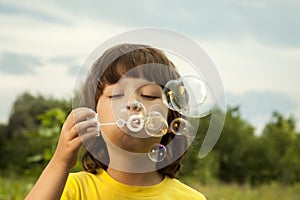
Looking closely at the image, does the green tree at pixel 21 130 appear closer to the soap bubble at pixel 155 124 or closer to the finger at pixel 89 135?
the soap bubble at pixel 155 124

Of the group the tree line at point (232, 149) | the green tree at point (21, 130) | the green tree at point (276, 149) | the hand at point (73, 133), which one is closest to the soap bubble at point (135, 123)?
the hand at point (73, 133)

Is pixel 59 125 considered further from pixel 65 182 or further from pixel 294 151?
pixel 294 151

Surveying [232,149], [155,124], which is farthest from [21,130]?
[155,124]

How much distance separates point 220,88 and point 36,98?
16.3 meters

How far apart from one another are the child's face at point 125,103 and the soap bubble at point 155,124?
21 mm

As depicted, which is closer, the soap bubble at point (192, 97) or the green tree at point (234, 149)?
the soap bubble at point (192, 97)

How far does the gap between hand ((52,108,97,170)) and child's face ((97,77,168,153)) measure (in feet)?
0.36

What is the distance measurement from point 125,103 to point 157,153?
0.23 meters

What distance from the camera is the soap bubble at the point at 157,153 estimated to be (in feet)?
6.90

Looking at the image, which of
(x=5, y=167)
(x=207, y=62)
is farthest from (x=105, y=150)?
(x=5, y=167)

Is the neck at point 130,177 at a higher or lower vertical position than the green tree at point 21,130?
lower

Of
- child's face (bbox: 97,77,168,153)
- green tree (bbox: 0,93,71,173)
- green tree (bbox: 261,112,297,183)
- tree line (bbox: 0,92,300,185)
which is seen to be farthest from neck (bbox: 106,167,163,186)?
green tree (bbox: 261,112,297,183)

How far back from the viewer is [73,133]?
1895mm

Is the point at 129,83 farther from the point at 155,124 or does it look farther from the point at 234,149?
the point at 234,149
